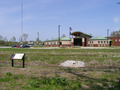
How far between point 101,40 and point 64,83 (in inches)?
2518

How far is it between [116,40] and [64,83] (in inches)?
3036

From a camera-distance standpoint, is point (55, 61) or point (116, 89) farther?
point (55, 61)

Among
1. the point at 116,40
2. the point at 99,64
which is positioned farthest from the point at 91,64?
the point at 116,40

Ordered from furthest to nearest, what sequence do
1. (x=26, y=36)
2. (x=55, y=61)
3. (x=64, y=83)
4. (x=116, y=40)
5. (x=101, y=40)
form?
1. (x=26, y=36)
2. (x=116, y=40)
3. (x=101, y=40)
4. (x=55, y=61)
5. (x=64, y=83)

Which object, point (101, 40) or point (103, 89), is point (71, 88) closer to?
point (103, 89)

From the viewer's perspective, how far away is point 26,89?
16.4 feet

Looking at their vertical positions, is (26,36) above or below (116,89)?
above

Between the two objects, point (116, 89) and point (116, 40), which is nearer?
point (116, 89)

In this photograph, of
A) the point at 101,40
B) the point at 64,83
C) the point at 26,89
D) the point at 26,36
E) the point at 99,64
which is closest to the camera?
the point at 26,89

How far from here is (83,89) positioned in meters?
4.87

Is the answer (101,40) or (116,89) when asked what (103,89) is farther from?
(101,40)

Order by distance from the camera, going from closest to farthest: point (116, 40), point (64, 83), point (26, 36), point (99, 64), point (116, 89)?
point (116, 89) → point (64, 83) → point (99, 64) → point (116, 40) → point (26, 36)

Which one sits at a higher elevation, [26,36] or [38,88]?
[26,36]

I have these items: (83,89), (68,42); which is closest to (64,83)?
(83,89)
